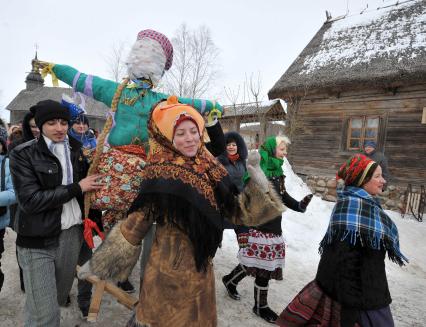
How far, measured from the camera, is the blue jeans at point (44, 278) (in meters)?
1.70

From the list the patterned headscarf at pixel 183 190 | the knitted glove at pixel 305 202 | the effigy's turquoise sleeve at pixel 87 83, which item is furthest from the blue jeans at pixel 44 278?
the knitted glove at pixel 305 202

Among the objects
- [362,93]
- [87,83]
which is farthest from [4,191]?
[362,93]

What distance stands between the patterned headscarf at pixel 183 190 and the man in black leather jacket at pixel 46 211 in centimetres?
52

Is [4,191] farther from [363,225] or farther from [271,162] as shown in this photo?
[363,225]

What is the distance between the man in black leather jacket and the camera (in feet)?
5.56

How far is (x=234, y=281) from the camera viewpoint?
3205mm

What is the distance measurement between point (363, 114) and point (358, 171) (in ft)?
29.2

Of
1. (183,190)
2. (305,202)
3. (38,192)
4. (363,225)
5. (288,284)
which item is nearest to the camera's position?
(183,190)

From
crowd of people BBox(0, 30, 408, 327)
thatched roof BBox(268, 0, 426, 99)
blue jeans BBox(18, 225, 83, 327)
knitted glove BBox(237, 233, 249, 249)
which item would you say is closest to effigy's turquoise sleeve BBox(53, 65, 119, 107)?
crowd of people BBox(0, 30, 408, 327)

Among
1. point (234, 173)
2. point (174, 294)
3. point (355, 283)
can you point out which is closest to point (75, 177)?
point (174, 294)

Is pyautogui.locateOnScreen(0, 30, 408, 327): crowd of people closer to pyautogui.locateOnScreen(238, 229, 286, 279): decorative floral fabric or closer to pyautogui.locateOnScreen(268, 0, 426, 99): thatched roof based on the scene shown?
pyautogui.locateOnScreen(238, 229, 286, 279): decorative floral fabric

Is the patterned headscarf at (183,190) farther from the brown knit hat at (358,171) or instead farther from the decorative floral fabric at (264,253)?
the decorative floral fabric at (264,253)

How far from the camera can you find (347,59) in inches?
388

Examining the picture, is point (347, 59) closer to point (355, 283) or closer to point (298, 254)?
point (298, 254)
